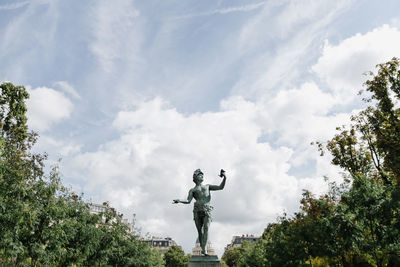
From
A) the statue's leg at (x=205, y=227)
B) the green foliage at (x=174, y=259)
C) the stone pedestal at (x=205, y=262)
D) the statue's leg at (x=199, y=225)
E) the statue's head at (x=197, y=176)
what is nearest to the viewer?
the stone pedestal at (x=205, y=262)

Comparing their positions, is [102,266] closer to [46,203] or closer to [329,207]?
[46,203]

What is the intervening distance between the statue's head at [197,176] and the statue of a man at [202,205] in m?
0.14

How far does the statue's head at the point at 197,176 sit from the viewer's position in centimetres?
1097

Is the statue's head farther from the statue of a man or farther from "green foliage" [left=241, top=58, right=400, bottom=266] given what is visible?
"green foliage" [left=241, top=58, right=400, bottom=266]

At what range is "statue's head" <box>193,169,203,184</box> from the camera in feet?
36.0

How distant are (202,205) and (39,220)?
7790mm

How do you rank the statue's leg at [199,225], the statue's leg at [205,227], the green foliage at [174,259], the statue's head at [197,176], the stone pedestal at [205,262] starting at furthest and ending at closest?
the green foliage at [174,259] → the statue's head at [197,176] → the statue's leg at [199,225] → the statue's leg at [205,227] → the stone pedestal at [205,262]

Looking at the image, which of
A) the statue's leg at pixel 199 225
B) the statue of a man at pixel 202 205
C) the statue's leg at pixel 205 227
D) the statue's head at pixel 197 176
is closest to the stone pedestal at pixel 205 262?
the statue of a man at pixel 202 205

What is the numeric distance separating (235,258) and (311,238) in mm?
67092

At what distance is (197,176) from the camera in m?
11.0

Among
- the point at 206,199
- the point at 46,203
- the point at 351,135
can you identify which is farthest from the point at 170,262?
the point at 206,199

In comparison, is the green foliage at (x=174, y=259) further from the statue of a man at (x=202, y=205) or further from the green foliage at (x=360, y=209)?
the statue of a man at (x=202, y=205)

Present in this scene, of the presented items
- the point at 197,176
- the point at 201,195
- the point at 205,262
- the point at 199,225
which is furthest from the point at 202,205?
the point at 205,262

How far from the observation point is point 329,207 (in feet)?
58.1
